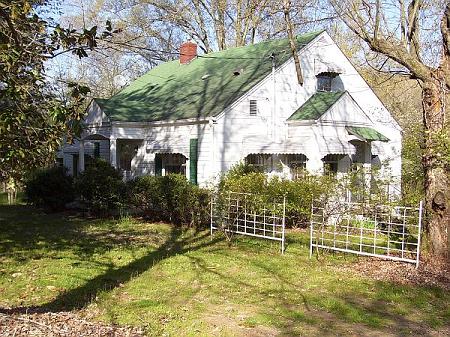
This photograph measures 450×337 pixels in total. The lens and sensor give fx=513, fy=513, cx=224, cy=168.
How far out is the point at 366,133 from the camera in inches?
768

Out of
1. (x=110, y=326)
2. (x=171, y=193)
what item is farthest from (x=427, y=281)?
(x=171, y=193)

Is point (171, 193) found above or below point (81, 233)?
above

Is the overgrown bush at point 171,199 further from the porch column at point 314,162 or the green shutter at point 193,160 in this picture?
the porch column at point 314,162

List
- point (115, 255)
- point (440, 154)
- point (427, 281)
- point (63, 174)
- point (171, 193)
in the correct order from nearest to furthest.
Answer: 1. point (427, 281)
2. point (440, 154)
3. point (115, 255)
4. point (171, 193)
5. point (63, 174)

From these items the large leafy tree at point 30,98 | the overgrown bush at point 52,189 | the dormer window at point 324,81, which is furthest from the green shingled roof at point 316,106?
the large leafy tree at point 30,98

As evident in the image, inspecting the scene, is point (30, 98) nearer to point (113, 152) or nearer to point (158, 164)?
point (113, 152)

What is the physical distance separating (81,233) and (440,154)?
10.1 meters

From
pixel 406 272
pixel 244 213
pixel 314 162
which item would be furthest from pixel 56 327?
pixel 314 162

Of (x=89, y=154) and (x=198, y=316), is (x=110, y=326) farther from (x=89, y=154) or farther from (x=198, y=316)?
(x=89, y=154)

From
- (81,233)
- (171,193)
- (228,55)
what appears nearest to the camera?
(81,233)

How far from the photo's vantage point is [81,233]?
1527cm

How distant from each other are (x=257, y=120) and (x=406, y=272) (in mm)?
10318

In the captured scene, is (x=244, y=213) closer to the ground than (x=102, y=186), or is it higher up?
closer to the ground

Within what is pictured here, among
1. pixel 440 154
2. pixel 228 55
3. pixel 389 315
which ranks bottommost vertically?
pixel 389 315
